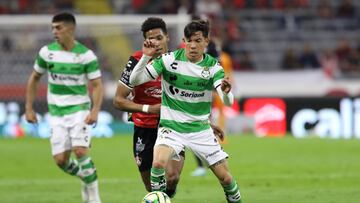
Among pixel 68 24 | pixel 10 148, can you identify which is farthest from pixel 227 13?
pixel 68 24

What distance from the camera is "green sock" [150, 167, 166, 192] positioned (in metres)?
9.91

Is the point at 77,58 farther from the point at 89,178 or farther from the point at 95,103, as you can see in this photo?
the point at 89,178

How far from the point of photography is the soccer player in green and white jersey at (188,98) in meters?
9.97

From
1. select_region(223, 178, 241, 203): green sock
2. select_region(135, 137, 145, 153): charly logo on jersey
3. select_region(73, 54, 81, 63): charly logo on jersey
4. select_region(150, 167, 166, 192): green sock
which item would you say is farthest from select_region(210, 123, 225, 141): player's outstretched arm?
select_region(73, 54, 81, 63): charly logo on jersey

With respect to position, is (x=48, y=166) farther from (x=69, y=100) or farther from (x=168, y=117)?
(x=168, y=117)

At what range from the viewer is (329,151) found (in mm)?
20250

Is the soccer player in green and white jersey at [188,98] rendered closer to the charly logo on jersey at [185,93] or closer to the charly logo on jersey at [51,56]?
the charly logo on jersey at [185,93]

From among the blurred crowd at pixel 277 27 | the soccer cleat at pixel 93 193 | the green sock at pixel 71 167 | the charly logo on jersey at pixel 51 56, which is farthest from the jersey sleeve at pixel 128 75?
the blurred crowd at pixel 277 27

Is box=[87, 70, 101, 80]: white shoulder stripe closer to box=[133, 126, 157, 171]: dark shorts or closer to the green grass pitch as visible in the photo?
the green grass pitch

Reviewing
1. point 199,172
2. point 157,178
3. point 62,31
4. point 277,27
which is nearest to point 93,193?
point 62,31

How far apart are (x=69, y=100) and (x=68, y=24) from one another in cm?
97

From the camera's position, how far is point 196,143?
32.9 ft

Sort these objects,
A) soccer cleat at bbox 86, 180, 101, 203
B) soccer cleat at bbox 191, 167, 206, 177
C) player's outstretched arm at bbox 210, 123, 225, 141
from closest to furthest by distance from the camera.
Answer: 1. player's outstretched arm at bbox 210, 123, 225, 141
2. soccer cleat at bbox 86, 180, 101, 203
3. soccer cleat at bbox 191, 167, 206, 177

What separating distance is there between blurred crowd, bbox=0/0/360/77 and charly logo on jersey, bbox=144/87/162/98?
17.6 metres
